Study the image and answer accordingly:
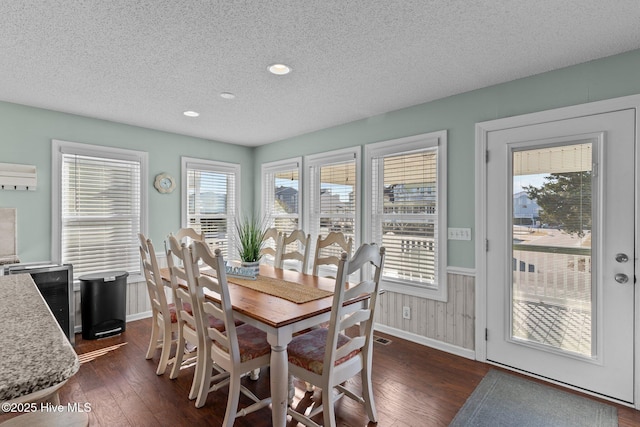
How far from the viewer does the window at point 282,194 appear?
4809 mm

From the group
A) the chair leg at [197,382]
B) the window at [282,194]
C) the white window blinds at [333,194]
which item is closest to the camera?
the chair leg at [197,382]

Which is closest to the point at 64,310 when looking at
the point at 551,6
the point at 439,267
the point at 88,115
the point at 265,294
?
the point at 88,115

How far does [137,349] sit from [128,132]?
2575 millimetres

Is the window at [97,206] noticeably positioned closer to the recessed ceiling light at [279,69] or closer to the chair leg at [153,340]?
the chair leg at [153,340]

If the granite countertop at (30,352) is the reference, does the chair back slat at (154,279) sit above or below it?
below

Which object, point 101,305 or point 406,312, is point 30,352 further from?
point 101,305

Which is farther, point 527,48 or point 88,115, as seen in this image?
point 88,115

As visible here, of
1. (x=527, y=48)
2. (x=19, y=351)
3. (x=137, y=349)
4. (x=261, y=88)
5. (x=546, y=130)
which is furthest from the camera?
(x=137, y=349)

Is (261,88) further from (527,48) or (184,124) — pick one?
(527,48)

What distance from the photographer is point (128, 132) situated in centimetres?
410

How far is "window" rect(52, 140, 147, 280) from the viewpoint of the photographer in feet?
11.9

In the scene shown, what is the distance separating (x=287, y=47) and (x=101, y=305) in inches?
129

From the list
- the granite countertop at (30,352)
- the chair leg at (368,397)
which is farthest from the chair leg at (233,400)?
the granite countertop at (30,352)

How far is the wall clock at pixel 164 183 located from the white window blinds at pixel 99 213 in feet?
0.71
